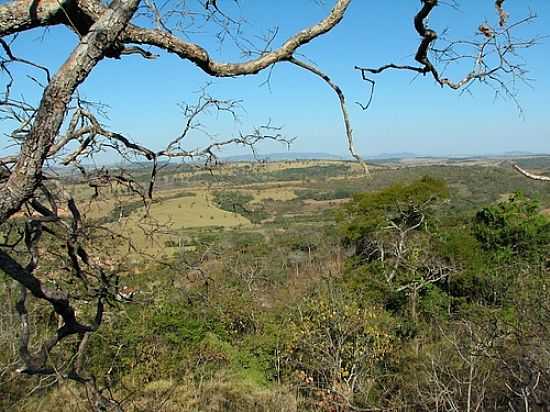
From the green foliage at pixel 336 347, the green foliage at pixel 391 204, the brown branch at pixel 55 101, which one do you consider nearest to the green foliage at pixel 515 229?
the green foliage at pixel 391 204

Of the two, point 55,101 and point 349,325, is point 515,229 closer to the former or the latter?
point 349,325

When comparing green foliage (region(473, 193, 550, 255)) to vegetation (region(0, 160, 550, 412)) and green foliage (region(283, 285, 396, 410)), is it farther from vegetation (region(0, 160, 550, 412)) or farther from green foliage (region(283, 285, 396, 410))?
green foliage (region(283, 285, 396, 410))

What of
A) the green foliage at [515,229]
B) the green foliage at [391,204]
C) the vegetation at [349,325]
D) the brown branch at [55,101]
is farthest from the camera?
the green foliage at [391,204]

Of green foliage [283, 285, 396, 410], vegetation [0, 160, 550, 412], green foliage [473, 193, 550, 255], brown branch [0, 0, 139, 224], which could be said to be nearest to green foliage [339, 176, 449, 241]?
vegetation [0, 160, 550, 412]

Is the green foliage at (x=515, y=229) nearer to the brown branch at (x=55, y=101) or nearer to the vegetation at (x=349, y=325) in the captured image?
the vegetation at (x=349, y=325)

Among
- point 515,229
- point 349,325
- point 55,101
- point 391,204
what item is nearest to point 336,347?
point 349,325

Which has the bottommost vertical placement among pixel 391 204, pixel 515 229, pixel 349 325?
pixel 349 325

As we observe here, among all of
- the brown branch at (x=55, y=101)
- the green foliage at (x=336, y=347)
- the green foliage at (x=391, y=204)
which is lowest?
the green foliage at (x=336, y=347)

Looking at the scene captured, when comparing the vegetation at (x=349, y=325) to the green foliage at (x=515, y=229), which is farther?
the green foliage at (x=515, y=229)

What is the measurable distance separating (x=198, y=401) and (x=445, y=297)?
10562mm

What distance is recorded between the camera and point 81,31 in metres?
1.68

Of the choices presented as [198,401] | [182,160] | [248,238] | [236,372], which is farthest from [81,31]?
[248,238]

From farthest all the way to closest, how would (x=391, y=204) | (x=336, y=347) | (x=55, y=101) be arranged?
(x=391, y=204) → (x=336, y=347) → (x=55, y=101)

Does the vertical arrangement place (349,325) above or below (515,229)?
below
